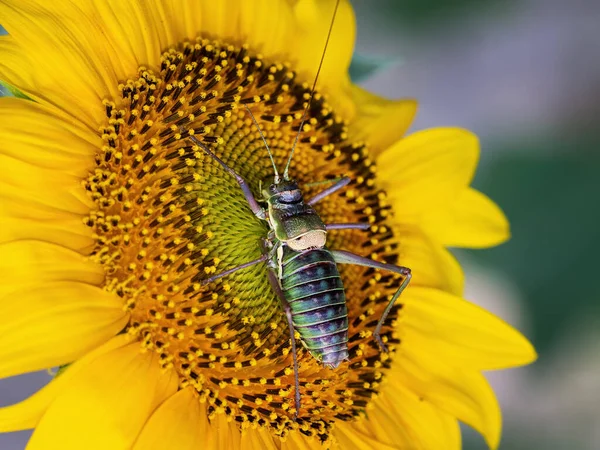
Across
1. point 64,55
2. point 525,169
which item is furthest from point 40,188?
point 525,169

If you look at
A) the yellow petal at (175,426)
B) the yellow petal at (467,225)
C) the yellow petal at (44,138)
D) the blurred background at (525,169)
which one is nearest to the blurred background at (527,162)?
the blurred background at (525,169)

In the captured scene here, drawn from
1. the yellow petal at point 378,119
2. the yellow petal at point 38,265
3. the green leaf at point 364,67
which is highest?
the green leaf at point 364,67

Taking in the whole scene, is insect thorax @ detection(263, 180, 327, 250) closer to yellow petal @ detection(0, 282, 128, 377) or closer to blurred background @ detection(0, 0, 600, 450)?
yellow petal @ detection(0, 282, 128, 377)

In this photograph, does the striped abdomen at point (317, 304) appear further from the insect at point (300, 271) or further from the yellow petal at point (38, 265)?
the yellow petal at point (38, 265)

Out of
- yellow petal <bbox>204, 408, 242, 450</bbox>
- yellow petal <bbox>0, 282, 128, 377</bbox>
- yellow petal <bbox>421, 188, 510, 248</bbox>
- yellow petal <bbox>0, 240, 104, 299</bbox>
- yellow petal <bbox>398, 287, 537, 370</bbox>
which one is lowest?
yellow petal <bbox>398, 287, 537, 370</bbox>

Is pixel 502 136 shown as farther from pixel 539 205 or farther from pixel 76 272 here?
pixel 76 272

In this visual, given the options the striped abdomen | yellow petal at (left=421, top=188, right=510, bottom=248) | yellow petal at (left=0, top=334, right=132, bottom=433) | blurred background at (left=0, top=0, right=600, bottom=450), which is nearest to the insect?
the striped abdomen
